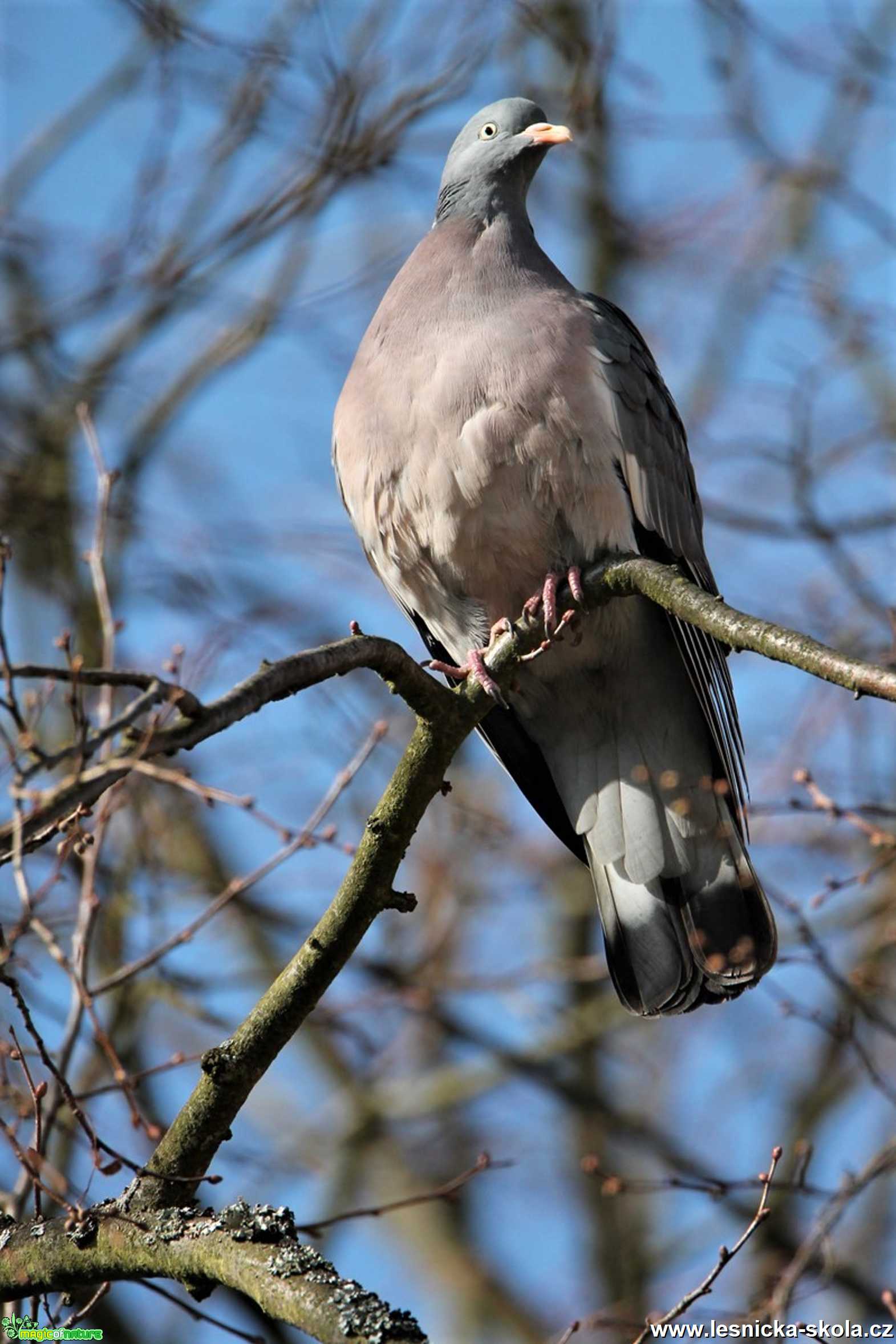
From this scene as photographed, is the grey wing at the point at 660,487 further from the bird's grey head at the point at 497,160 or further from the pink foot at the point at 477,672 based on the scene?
the pink foot at the point at 477,672

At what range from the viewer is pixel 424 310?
12.9 ft

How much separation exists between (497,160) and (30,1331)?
3.28m

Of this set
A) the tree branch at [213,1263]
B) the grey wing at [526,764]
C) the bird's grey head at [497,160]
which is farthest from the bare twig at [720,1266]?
the bird's grey head at [497,160]

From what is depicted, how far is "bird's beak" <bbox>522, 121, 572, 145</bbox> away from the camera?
14.1ft

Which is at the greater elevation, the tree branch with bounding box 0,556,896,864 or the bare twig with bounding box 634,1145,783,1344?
the tree branch with bounding box 0,556,896,864

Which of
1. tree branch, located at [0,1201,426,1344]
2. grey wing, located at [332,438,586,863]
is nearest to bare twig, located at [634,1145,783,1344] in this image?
tree branch, located at [0,1201,426,1344]

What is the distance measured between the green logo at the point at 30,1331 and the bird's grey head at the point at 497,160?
119 inches

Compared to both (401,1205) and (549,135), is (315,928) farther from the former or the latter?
(549,135)

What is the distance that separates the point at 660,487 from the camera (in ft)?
13.4

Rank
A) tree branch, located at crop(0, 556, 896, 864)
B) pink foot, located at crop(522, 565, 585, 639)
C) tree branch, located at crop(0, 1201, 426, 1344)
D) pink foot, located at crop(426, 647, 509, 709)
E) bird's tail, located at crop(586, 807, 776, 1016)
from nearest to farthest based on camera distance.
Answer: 1. tree branch, located at crop(0, 556, 896, 864)
2. tree branch, located at crop(0, 1201, 426, 1344)
3. pink foot, located at crop(426, 647, 509, 709)
4. pink foot, located at crop(522, 565, 585, 639)
5. bird's tail, located at crop(586, 807, 776, 1016)

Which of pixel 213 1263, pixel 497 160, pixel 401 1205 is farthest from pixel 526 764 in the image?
pixel 213 1263

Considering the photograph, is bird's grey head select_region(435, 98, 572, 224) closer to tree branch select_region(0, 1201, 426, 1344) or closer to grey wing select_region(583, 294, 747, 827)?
grey wing select_region(583, 294, 747, 827)

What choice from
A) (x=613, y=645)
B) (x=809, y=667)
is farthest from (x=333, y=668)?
(x=613, y=645)

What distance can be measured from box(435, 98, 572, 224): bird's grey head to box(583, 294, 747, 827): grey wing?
41 centimetres
